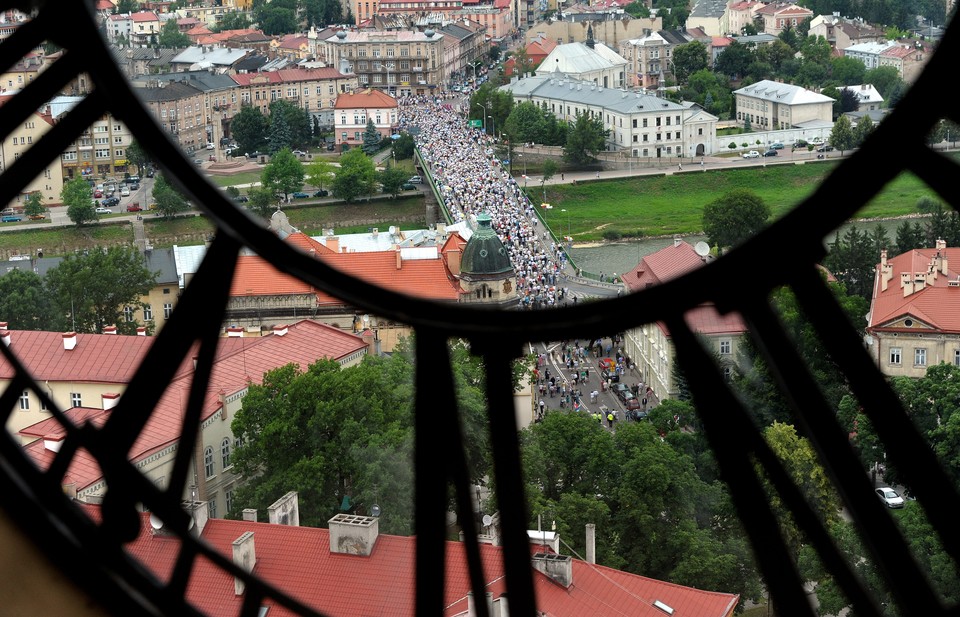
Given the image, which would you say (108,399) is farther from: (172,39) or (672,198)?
(172,39)

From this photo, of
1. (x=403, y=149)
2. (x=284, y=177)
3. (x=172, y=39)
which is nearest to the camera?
(x=284, y=177)

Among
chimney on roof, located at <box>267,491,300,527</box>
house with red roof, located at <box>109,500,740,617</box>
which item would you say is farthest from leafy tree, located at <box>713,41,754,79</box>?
house with red roof, located at <box>109,500,740,617</box>

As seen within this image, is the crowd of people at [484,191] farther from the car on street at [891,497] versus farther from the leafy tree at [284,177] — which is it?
the car on street at [891,497]

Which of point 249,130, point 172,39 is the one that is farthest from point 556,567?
point 172,39

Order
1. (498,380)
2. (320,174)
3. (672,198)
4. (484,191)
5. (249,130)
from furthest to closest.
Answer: (249,130) → (320,174) → (672,198) → (484,191) → (498,380)

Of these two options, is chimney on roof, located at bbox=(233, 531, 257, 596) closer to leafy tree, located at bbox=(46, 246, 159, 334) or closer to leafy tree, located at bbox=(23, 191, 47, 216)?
leafy tree, located at bbox=(46, 246, 159, 334)

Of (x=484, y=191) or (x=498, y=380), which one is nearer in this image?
(x=498, y=380)

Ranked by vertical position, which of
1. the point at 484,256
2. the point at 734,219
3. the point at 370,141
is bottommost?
the point at 370,141

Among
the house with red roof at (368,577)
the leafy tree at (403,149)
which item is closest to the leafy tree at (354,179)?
the leafy tree at (403,149)
